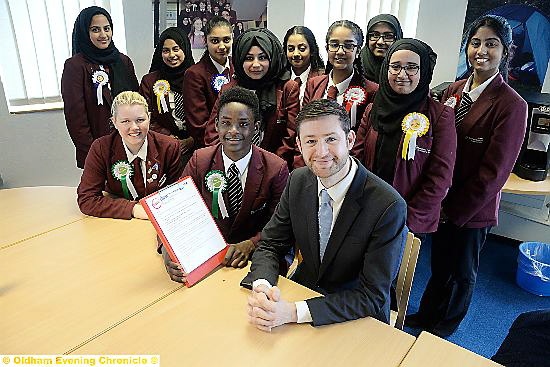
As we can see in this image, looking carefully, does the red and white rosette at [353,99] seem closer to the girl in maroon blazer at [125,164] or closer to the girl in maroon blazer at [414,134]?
the girl in maroon blazer at [414,134]

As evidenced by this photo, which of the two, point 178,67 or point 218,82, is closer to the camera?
point 218,82

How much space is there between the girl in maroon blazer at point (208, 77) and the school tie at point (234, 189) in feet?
3.10

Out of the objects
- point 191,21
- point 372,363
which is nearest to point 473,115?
point 372,363

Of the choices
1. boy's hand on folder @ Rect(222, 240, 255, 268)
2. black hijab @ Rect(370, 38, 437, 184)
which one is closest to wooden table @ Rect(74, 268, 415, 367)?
boy's hand on folder @ Rect(222, 240, 255, 268)

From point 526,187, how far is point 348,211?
1.74 metres

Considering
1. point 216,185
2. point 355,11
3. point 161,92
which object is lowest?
point 216,185

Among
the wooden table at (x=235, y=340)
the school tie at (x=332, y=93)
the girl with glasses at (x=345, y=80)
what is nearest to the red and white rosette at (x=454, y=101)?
the girl with glasses at (x=345, y=80)

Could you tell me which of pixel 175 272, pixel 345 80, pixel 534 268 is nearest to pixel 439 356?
pixel 175 272

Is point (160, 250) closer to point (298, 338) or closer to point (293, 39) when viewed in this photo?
point (298, 338)

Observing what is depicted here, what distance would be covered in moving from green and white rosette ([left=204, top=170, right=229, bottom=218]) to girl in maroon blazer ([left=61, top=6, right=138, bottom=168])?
4.68ft

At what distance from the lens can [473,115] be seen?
2154 mm

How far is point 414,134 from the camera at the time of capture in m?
1.99

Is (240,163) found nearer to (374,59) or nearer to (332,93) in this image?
(332,93)

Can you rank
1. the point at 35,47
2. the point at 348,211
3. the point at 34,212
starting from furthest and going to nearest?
the point at 35,47
the point at 34,212
the point at 348,211
